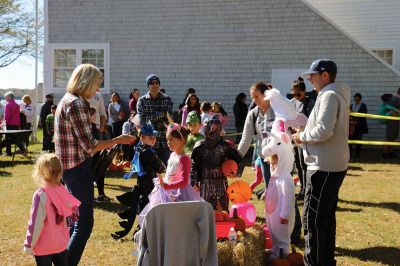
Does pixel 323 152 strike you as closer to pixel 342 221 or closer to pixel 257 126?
pixel 257 126

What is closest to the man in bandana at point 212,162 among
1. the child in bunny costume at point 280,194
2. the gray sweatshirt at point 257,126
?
the child in bunny costume at point 280,194

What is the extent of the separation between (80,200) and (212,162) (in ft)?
5.10

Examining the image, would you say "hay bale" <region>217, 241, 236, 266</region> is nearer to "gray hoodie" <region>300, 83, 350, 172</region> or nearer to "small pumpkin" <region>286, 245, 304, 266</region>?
"small pumpkin" <region>286, 245, 304, 266</region>

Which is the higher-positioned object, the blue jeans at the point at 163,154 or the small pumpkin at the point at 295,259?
the blue jeans at the point at 163,154

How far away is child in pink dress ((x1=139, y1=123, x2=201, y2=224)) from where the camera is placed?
4.73 meters

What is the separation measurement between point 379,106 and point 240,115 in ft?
15.1

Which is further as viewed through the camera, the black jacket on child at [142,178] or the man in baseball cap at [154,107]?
the man in baseball cap at [154,107]

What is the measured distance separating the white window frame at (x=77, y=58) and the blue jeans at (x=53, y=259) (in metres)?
13.8

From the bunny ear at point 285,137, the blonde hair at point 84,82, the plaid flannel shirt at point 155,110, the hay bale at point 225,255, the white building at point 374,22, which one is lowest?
the hay bale at point 225,255

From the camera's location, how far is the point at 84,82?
4.28 metres

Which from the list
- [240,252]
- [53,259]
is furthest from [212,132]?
[53,259]

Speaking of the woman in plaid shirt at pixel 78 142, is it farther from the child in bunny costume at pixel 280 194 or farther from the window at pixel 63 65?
the window at pixel 63 65

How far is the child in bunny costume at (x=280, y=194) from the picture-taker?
205 inches

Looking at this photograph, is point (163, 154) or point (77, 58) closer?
point (163, 154)
